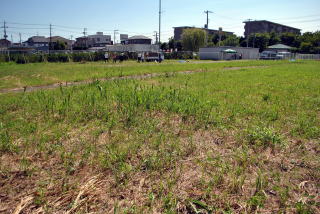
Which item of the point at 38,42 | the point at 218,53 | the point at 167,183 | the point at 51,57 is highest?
the point at 38,42

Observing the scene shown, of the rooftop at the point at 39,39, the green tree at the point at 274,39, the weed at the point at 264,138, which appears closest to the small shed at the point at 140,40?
the rooftop at the point at 39,39

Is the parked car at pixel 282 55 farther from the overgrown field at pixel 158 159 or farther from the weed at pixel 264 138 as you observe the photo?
the weed at pixel 264 138

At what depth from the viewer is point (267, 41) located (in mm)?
66438

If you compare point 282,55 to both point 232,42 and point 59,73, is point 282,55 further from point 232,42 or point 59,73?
point 59,73

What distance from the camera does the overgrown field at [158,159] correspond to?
1.99m

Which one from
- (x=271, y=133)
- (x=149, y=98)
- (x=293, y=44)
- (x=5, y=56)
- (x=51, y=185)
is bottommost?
(x=51, y=185)

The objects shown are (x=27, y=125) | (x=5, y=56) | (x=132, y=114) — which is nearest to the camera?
(x=27, y=125)

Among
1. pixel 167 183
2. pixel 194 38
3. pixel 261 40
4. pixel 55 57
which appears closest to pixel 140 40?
pixel 194 38

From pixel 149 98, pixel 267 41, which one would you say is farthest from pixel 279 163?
pixel 267 41

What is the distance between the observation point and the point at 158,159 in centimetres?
267

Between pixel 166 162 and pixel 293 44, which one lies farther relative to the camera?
pixel 293 44

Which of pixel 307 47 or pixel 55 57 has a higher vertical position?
pixel 307 47

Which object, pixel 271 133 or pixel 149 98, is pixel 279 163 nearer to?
pixel 271 133

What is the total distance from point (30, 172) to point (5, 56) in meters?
30.3
